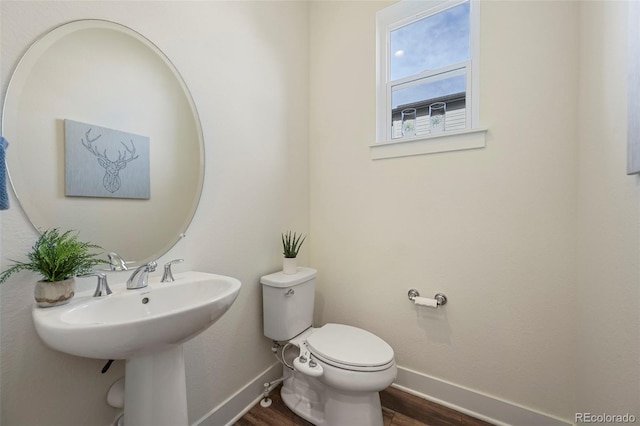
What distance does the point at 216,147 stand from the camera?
126 centimetres

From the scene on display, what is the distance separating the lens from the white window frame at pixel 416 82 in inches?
53.4

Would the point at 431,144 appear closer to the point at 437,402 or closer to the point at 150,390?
the point at 437,402

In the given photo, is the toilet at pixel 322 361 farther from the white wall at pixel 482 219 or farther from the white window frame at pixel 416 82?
the white window frame at pixel 416 82

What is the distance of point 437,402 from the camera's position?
144 cm

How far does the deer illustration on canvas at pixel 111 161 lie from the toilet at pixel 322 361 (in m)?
0.82

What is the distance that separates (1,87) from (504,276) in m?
2.02

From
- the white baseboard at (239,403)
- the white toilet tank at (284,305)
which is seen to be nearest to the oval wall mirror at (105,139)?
the white toilet tank at (284,305)

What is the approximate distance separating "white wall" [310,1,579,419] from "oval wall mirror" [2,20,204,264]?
39.6 inches

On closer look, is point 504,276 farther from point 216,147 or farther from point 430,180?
point 216,147

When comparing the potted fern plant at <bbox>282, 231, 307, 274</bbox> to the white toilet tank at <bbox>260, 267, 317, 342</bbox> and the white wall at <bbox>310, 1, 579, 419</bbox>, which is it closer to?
the white toilet tank at <bbox>260, 267, 317, 342</bbox>

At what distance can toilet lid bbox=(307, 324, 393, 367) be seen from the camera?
3.77 feet

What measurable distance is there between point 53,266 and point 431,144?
1.64m

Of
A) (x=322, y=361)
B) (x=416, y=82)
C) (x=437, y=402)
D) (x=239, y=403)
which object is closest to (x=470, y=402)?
(x=437, y=402)

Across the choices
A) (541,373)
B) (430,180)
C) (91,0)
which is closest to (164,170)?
(91,0)
